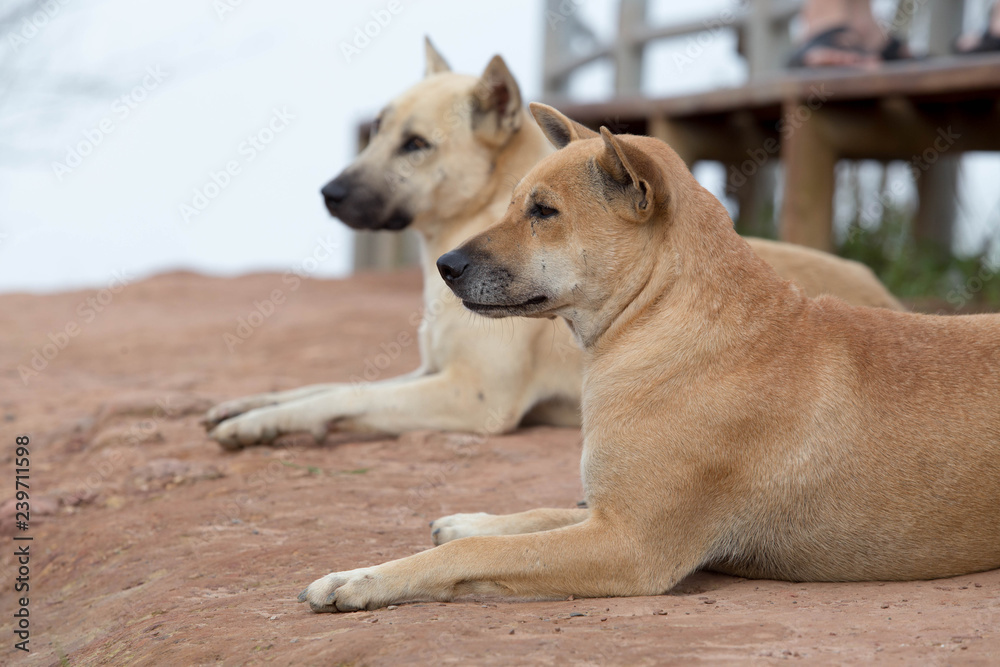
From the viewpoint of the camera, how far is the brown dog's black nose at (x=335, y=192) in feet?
17.0

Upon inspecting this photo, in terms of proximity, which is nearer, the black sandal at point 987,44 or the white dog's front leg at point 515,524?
the white dog's front leg at point 515,524

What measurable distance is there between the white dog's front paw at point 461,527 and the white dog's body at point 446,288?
63.9 inches

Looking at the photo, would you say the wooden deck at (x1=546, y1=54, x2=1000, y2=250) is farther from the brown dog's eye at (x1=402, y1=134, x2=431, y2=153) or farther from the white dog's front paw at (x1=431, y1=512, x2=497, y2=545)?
the white dog's front paw at (x1=431, y1=512, x2=497, y2=545)

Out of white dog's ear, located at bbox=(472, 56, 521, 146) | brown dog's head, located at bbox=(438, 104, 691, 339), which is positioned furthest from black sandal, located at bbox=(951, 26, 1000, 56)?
brown dog's head, located at bbox=(438, 104, 691, 339)

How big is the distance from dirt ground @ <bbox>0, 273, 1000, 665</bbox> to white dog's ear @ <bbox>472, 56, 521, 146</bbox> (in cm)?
153

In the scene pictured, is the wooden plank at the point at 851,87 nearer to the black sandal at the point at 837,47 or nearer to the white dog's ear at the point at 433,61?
the black sandal at the point at 837,47

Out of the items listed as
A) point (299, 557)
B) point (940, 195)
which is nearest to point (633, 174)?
point (299, 557)

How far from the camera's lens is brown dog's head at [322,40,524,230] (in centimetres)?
513

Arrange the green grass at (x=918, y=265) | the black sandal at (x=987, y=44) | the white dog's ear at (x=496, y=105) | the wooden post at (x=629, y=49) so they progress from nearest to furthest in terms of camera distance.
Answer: the white dog's ear at (x=496, y=105) < the black sandal at (x=987, y=44) < the green grass at (x=918, y=265) < the wooden post at (x=629, y=49)

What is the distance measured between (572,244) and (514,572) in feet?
3.25

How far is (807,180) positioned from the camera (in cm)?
730

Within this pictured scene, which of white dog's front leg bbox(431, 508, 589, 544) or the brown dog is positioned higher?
the brown dog

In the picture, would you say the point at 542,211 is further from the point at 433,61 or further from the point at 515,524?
the point at 433,61

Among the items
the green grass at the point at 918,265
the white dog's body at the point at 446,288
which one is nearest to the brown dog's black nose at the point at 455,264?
the white dog's body at the point at 446,288
